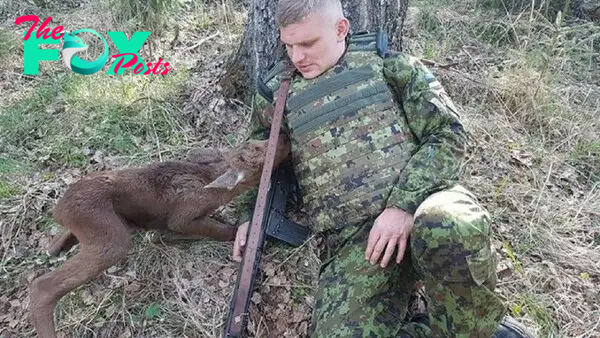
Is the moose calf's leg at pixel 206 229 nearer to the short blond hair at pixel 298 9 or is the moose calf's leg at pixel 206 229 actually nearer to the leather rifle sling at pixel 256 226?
the leather rifle sling at pixel 256 226

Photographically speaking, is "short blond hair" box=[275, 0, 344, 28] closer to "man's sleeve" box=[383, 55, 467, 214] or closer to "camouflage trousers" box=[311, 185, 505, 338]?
"man's sleeve" box=[383, 55, 467, 214]

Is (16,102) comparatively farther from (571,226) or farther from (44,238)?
(571,226)

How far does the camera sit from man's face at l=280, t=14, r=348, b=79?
3635 mm

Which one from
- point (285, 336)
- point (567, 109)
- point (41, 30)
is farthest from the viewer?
point (41, 30)

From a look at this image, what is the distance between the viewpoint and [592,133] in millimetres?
5699

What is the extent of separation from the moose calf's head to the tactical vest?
0.18 metres

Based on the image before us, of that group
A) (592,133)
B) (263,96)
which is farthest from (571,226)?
(263,96)

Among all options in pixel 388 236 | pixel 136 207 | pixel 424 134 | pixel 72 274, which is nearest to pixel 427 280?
pixel 388 236

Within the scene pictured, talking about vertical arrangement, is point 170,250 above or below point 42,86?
below

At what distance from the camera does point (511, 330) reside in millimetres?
3607

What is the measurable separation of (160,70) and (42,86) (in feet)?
4.07

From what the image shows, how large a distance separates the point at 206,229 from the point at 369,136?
1445mm

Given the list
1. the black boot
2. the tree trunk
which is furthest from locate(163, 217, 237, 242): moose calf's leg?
the black boot

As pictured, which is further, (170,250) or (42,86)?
(42,86)
